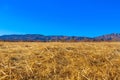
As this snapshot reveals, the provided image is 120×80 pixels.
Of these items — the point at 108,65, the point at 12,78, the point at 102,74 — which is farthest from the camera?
the point at 108,65

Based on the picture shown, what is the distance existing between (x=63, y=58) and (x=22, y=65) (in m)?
1.22

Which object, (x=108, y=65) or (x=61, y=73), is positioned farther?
(x=108, y=65)

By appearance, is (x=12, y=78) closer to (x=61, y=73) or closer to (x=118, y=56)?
(x=61, y=73)

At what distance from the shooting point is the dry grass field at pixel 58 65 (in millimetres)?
7250

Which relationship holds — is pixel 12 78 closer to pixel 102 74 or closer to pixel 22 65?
pixel 22 65

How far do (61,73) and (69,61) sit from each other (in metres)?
0.95

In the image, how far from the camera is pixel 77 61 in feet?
27.4

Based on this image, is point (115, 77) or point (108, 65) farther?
point (108, 65)

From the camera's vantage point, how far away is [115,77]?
7.45 m

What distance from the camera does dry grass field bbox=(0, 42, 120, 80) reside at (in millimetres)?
7250

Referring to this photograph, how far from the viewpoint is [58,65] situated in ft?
26.0

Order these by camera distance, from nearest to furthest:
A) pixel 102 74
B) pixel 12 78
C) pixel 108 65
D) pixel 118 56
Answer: pixel 12 78
pixel 102 74
pixel 108 65
pixel 118 56

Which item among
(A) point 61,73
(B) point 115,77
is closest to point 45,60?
(A) point 61,73

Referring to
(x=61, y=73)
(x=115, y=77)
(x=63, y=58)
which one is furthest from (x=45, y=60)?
(x=115, y=77)
